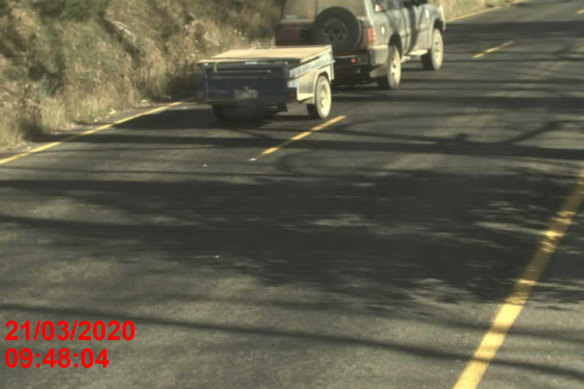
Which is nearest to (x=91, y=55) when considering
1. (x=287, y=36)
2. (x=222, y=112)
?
(x=287, y=36)

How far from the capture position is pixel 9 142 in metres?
17.2

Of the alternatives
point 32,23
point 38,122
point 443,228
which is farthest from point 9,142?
point 443,228

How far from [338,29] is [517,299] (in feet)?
40.8

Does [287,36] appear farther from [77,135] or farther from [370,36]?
[77,135]

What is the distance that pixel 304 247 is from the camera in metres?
10.8

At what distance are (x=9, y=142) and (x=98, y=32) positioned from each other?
8400 mm

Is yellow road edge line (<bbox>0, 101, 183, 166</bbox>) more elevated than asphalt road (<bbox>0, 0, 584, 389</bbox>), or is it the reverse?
yellow road edge line (<bbox>0, 101, 183, 166</bbox>)

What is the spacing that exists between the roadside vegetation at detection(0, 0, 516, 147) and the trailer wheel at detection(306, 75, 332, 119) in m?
3.85

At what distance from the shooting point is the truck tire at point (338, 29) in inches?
815

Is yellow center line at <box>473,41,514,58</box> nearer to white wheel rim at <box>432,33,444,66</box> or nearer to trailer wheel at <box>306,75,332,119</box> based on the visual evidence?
white wheel rim at <box>432,33,444,66</box>

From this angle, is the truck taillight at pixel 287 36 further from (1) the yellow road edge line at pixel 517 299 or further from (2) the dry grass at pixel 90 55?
(1) the yellow road edge line at pixel 517 299
